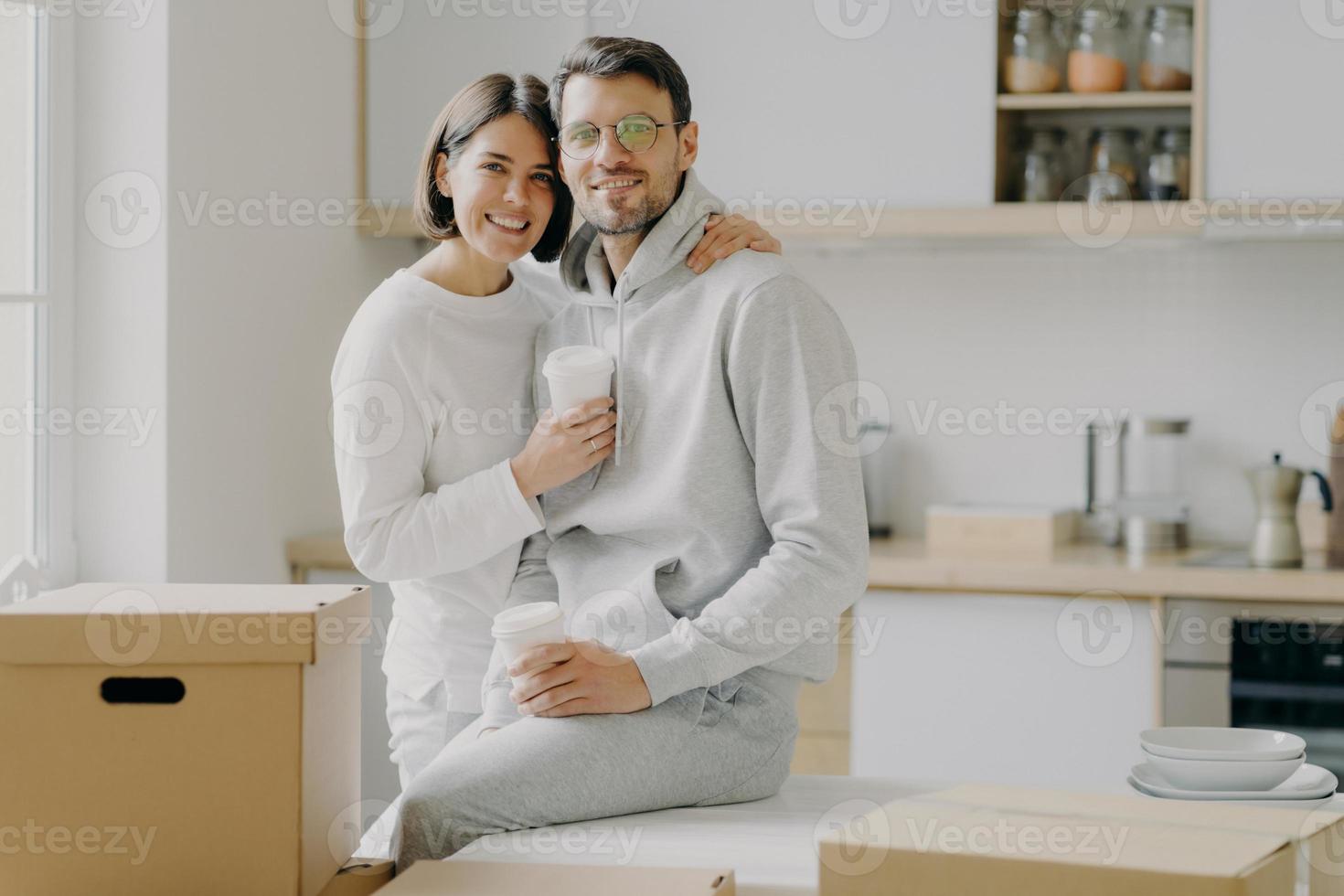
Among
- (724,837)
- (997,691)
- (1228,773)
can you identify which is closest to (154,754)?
(724,837)

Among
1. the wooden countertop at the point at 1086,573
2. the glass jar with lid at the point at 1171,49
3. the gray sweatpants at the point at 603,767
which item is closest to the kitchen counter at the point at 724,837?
the gray sweatpants at the point at 603,767

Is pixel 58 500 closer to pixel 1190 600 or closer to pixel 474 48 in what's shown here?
pixel 474 48

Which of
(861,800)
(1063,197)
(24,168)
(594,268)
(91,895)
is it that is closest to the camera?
(91,895)

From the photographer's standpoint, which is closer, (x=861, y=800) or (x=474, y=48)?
(x=861, y=800)

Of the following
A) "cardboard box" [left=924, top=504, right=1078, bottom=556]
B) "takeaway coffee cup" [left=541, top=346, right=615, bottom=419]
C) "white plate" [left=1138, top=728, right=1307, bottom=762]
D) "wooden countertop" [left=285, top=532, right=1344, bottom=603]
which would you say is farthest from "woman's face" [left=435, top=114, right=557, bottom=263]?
"cardboard box" [left=924, top=504, right=1078, bottom=556]

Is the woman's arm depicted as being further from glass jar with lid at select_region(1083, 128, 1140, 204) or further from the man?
glass jar with lid at select_region(1083, 128, 1140, 204)

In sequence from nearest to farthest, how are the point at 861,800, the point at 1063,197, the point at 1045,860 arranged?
1. the point at 1045,860
2. the point at 861,800
3. the point at 1063,197

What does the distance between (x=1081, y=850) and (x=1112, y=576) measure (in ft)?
5.04

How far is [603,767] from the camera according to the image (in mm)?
1476

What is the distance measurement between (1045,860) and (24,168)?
2.06m

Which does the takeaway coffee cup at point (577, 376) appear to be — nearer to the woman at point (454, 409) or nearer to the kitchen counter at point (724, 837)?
the woman at point (454, 409)

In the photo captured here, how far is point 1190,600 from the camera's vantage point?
8.41 feet

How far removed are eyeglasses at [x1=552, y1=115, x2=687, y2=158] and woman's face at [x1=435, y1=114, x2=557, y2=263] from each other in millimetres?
131

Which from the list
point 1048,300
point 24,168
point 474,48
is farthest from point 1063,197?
point 24,168
